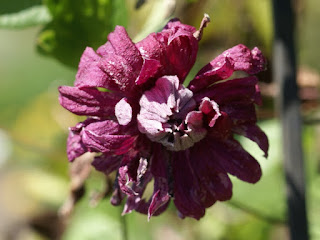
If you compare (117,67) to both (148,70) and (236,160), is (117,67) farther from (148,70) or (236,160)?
(236,160)

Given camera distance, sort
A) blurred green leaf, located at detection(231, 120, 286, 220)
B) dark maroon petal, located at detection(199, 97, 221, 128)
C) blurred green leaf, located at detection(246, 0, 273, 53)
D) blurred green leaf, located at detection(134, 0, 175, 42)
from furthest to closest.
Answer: blurred green leaf, located at detection(246, 0, 273, 53) < blurred green leaf, located at detection(231, 120, 286, 220) < blurred green leaf, located at detection(134, 0, 175, 42) < dark maroon petal, located at detection(199, 97, 221, 128)

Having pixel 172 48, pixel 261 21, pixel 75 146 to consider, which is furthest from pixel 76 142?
pixel 261 21

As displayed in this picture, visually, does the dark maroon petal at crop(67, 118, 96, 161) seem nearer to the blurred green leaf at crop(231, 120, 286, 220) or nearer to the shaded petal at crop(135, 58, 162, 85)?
the shaded petal at crop(135, 58, 162, 85)

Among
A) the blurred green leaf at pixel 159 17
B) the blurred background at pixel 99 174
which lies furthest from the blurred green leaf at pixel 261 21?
the blurred green leaf at pixel 159 17

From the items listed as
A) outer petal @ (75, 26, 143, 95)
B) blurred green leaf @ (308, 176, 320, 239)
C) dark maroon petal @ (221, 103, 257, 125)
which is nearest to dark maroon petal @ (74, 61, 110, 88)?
outer petal @ (75, 26, 143, 95)

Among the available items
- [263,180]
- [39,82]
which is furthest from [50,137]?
[263,180]

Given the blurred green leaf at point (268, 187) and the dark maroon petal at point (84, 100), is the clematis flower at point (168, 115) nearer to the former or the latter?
the dark maroon petal at point (84, 100)
